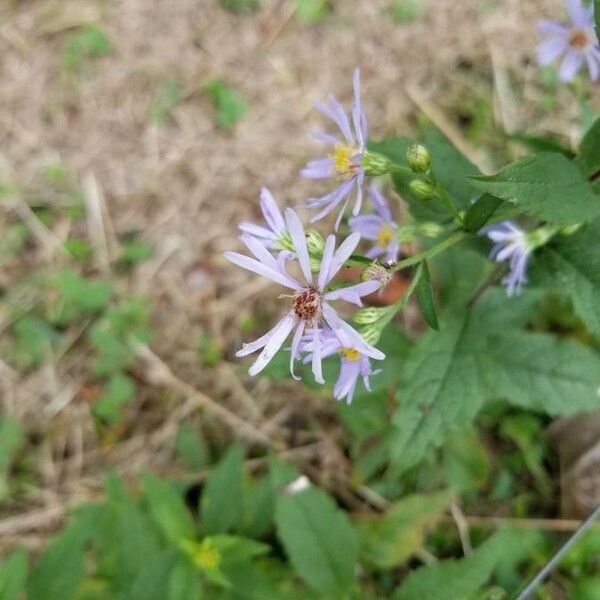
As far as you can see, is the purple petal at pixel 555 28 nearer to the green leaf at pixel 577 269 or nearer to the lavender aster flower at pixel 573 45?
the lavender aster flower at pixel 573 45

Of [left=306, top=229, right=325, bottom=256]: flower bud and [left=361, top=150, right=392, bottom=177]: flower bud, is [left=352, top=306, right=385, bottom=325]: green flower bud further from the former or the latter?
[left=361, top=150, right=392, bottom=177]: flower bud

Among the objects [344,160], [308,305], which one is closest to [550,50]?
[344,160]

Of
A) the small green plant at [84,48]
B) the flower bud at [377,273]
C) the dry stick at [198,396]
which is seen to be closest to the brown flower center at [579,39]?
the flower bud at [377,273]

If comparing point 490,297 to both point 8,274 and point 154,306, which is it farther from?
point 8,274

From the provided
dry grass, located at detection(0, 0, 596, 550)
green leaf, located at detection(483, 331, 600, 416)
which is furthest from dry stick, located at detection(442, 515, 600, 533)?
green leaf, located at detection(483, 331, 600, 416)

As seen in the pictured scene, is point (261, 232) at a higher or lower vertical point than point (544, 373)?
higher

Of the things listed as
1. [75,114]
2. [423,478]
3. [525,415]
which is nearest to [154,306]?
[75,114]

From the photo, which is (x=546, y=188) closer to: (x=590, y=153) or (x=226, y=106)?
(x=590, y=153)
